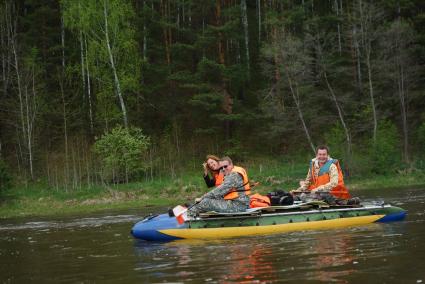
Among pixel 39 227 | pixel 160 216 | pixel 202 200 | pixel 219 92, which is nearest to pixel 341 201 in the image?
pixel 202 200

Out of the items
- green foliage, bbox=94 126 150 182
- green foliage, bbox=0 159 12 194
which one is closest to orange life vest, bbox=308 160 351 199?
green foliage, bbox=0 159 12 194

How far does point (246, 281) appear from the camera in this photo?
7.82 m

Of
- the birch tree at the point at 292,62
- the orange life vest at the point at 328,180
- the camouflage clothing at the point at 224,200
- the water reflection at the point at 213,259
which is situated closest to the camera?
the water reflection at the point at 213,259

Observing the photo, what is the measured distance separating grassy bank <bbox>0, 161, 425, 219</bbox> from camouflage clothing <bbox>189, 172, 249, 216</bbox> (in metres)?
11.2

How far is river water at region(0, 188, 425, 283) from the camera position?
8.15 metres

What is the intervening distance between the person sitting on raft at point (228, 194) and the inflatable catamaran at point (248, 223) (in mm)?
222

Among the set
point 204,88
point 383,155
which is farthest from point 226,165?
point 204,88

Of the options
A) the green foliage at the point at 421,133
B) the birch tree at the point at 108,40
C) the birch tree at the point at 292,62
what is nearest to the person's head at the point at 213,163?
the birch tree at the point at 292,62

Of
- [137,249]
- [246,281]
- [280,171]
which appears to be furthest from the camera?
[280,171]

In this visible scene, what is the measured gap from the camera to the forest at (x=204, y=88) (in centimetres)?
3150

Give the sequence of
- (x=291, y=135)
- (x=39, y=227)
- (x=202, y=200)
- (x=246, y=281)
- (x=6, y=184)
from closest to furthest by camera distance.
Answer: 1. (x=246, y=281)
2. (x=202, y=200)
3. (x=39, y=227)
4. (x=6, y=184)
5. (x=291, y=135)

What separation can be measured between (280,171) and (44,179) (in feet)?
40.1

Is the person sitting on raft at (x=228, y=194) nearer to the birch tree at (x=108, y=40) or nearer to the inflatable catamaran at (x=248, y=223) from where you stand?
the inflatable catamaran at (x=248, y=223)

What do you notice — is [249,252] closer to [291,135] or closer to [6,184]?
[6,184]
